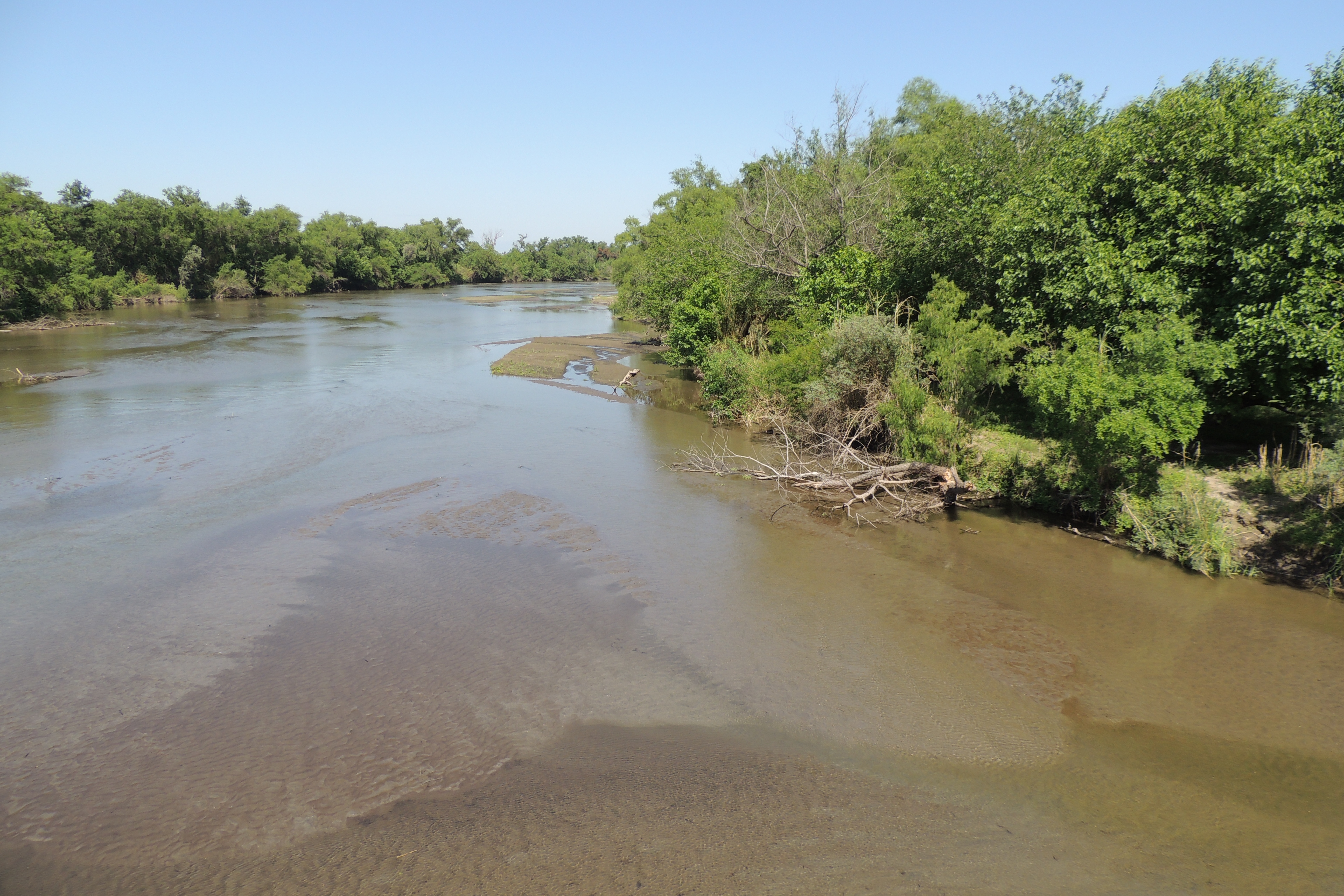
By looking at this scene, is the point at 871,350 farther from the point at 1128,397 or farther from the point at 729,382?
the point at 729,382

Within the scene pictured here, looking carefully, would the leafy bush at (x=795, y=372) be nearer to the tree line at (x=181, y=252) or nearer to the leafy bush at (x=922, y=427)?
the leafy bush at (x=922, y=427)

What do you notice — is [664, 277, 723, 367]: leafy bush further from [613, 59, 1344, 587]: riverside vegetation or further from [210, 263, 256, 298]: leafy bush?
[210, 263, 256, 298]: leafy bush

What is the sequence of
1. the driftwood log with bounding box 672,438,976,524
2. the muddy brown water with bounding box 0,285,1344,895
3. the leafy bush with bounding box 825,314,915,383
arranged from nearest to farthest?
the muddy brown water with bounding box 0,285,1344,895, the driftwood log with bounding box 672,438,976,524, the leafy bush with bounding box 825,314,915,383

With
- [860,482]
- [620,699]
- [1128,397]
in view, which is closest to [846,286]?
[860,482]

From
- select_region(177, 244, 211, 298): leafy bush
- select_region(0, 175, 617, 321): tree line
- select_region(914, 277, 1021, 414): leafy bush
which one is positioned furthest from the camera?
select_region(177, 244, 211, 298): leafy bush

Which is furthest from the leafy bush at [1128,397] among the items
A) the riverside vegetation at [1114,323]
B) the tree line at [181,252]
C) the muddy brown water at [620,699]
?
the tree line at [181,252]

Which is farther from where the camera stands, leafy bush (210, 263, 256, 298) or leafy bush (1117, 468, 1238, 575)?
leafy bush (210, 263, 256, 298)

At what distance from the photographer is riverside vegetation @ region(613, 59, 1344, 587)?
12.3 meters

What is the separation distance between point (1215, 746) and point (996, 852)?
11.7 feet

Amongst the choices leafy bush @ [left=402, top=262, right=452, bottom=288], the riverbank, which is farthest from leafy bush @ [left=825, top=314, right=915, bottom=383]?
leafy bush @ [left=402, top=262, right=452, bottom=288]

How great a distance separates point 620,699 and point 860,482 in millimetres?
9338

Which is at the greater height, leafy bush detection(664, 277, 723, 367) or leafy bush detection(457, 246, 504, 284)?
leafy bush detection(457, 246, 504, 284)

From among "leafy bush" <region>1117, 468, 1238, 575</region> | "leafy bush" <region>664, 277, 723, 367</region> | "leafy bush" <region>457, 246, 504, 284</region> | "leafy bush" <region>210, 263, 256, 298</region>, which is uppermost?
"leafy bush" <region>457, 246, 504, 284</region>

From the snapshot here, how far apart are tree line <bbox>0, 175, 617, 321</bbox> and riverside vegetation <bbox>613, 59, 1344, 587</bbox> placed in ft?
149
